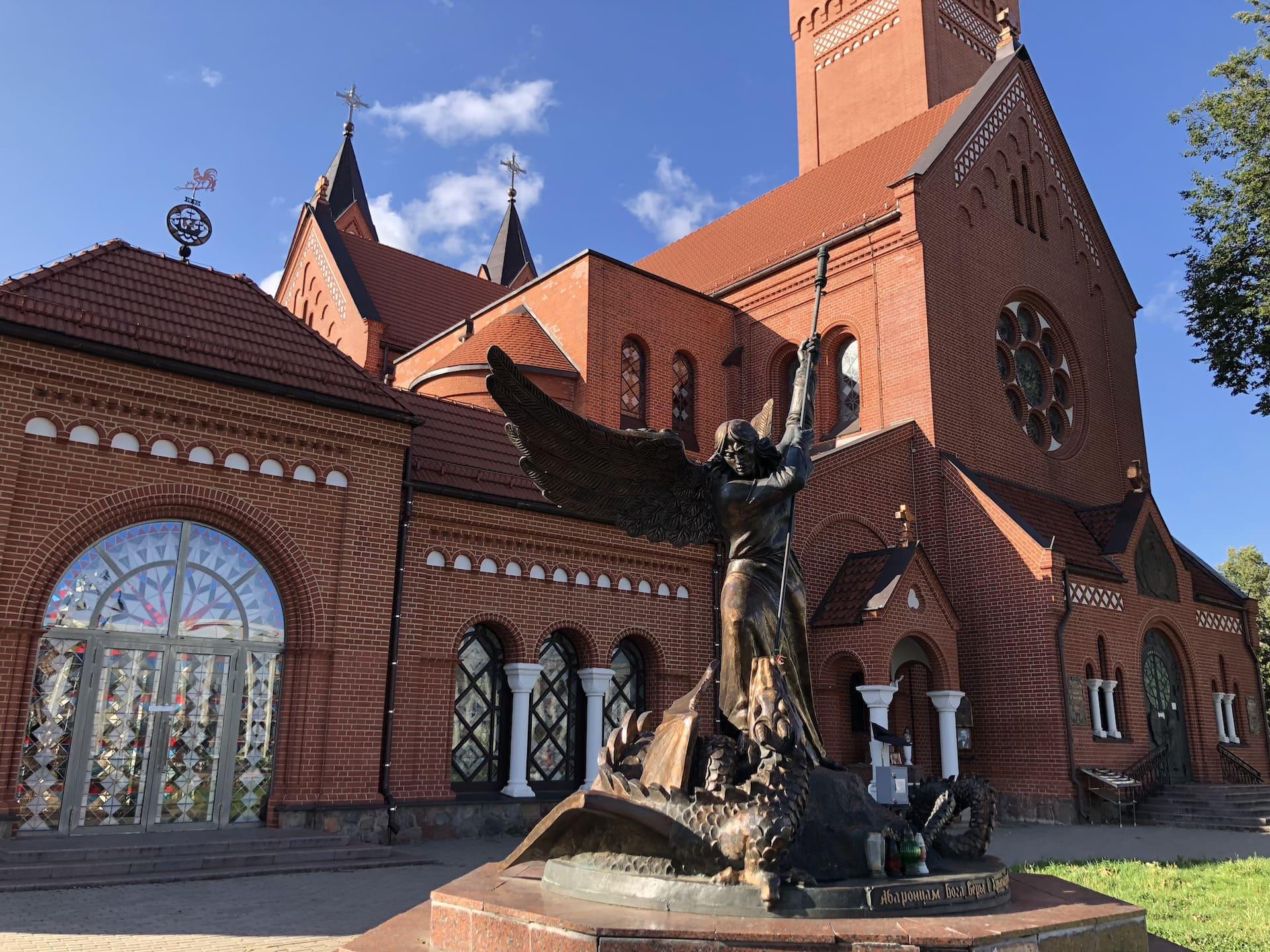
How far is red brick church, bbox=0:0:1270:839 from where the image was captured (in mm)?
10531

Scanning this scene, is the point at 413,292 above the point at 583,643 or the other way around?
above

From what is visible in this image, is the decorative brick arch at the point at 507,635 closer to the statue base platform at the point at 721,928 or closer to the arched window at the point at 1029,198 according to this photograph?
the statue base platform at the point at 721,928

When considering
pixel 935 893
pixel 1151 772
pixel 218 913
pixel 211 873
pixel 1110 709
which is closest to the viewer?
pixel 935 893

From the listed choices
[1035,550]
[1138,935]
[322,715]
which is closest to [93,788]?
[322,715]

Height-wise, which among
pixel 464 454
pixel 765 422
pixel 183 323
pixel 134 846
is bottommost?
pixel 134 846

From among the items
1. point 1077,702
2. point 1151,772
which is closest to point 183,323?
point 1077,702

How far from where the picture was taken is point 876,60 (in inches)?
1152

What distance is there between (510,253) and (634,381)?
21830 millimetres

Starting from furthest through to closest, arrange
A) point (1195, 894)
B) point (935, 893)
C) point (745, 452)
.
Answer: point (1195, 894)
point (745, 452)
point (935, 893)

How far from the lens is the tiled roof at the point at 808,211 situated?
77.0 ft

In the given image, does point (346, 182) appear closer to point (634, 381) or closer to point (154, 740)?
point (634, 381)

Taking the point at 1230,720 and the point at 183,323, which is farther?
the point at 1230,720

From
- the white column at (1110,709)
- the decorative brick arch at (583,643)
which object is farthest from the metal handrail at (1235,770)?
the decorative brick arch at (583,643)

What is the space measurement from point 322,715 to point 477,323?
1435 centimetres
